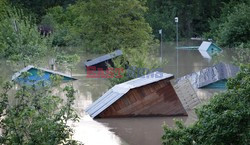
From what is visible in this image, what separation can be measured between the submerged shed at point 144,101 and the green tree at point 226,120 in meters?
6.13

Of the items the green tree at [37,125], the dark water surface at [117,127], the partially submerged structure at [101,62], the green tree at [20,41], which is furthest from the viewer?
the green tree at [20,41]

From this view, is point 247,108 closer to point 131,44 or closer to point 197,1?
point 131,44

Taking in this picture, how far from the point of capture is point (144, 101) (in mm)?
A: 14039

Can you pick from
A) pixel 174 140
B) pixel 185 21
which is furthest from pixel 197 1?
pixel 174 140

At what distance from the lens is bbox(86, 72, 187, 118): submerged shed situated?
1389cm

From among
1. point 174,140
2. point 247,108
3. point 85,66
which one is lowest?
point 174,140

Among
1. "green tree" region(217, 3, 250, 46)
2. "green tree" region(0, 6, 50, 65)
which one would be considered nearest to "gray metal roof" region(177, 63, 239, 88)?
"green tree" region(0, 6, 50, 65)

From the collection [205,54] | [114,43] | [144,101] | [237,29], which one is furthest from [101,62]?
[237,29]

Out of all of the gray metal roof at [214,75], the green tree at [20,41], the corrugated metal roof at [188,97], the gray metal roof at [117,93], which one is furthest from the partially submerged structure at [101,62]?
the gray metal roof at [117,93]

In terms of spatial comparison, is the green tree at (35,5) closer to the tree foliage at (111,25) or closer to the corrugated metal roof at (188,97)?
the tree foliage at (111,25)

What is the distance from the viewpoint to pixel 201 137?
7.21m

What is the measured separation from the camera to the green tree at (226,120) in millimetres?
6836

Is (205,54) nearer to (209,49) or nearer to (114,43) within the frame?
(209,49)

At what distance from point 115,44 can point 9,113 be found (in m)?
16.4
